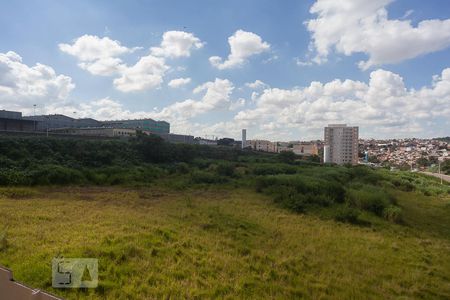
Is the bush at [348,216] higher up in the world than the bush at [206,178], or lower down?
lower down

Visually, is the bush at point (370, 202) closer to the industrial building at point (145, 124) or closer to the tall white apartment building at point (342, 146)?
the industrial building at point (145, 124)

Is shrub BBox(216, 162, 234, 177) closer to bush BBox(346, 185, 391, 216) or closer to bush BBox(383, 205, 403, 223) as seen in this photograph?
bush BBox(346, 185, 391, 216)

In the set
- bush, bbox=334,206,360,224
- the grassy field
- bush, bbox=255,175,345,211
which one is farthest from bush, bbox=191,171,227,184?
bush, bbox=334,206,360,224

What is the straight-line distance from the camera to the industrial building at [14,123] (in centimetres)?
3925

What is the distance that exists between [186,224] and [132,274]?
4582 millimetres

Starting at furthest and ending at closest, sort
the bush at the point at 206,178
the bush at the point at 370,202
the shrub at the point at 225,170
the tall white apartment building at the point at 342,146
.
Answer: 1. the tall white apartment building at the point at 342,146
2. the shrub at the point at 225,170
3. the bush at the point at 206,178
4. the bush at the point at 370,202

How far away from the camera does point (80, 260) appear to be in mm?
6266

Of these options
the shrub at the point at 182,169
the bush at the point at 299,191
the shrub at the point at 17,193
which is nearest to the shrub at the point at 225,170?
the shrub at the point at 182,169

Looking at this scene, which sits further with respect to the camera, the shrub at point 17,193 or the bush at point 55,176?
the bush at point 55,176

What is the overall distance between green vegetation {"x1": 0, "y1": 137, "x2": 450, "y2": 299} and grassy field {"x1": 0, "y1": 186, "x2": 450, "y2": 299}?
3 cm

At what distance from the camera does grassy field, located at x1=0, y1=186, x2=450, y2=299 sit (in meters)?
6.19

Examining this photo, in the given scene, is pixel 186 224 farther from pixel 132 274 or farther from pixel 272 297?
pixel 272 297

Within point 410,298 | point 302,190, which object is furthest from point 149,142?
point 410,298

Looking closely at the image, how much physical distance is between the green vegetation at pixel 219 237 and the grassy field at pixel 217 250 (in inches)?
1.2
